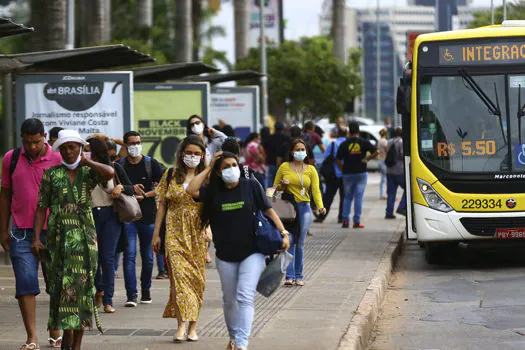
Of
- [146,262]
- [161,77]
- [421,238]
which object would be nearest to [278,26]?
[161,77]

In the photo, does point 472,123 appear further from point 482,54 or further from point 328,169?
point 328,169

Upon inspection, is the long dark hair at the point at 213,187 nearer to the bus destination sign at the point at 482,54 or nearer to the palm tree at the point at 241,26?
the bus destination sign at the point at 482,54

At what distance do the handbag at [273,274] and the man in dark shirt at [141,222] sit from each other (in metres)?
3.11

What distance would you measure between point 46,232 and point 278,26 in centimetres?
5104

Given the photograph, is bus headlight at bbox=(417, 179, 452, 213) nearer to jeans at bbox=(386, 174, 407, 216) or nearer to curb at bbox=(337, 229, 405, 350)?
curb at bbox=(337, 229, 405, 350)

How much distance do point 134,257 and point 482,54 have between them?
249 inches

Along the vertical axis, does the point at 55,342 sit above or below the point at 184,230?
below

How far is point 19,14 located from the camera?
136 feet

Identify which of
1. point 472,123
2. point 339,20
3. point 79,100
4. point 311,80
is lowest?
point 472,123

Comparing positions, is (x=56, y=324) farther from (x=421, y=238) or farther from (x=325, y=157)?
(x=325, y=157)

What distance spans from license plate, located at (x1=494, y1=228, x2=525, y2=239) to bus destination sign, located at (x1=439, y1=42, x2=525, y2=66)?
2.19 meters

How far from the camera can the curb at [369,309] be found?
→ 30.3 feet

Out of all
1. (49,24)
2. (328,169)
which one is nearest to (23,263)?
(49,24)

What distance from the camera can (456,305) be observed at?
480 inches
